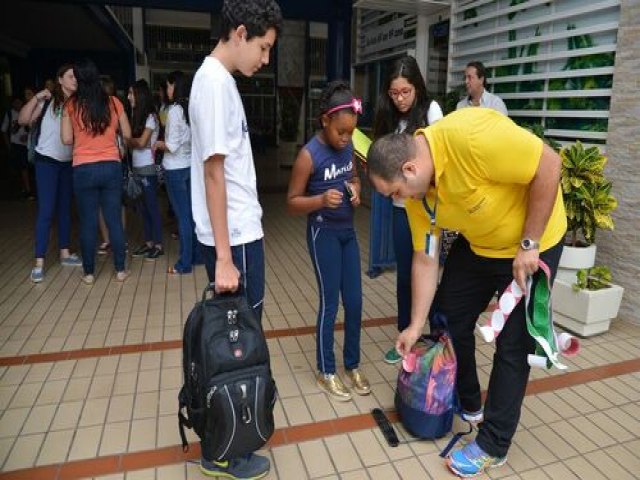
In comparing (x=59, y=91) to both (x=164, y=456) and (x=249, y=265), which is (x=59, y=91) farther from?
(x=164, y=456)

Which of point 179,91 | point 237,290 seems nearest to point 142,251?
point 179,91

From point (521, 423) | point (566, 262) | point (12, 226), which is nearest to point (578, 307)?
point (566, 262)

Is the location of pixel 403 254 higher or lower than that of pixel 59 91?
lower

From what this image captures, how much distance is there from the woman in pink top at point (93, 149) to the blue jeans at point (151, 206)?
0.59 meters

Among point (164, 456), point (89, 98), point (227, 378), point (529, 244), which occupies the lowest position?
point (164, 456)

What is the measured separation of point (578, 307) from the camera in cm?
340

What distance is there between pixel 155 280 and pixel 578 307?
10.7ft

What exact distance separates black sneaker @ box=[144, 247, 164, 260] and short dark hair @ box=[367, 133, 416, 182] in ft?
12.4

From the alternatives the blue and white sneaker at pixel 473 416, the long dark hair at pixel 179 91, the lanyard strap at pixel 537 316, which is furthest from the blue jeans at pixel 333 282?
the long dark hair at pixel 179 91

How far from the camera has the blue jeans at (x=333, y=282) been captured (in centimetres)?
256

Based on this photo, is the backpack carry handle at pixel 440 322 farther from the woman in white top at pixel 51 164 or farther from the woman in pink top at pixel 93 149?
the woman in white top at pixel 51 164

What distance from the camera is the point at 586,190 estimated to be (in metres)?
3.42

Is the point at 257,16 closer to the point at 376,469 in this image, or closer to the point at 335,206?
the point at 335,206

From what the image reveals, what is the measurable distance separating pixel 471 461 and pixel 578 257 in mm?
1924
